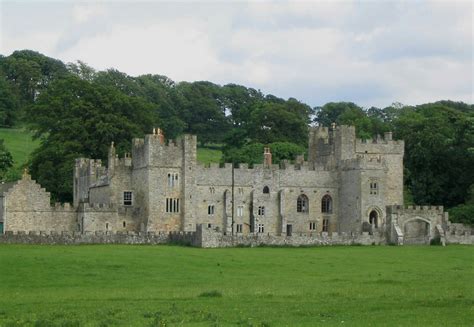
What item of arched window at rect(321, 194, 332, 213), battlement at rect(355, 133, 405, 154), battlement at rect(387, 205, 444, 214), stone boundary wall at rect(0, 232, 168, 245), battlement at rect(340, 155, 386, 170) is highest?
battlement at rect(355, 133, 405, 154)

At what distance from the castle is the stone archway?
76mm

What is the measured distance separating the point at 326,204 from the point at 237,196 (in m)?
8.02

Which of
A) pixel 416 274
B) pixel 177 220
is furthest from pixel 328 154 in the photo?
pixel 416 274

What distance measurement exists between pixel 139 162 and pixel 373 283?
128ft

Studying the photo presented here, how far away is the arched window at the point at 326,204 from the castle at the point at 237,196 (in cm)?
8

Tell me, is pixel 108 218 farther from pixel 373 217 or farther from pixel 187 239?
pixel 373 217

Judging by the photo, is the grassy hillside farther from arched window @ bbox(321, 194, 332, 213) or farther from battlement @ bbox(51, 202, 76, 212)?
battlement @ bbox(51, 202, 76, 212)

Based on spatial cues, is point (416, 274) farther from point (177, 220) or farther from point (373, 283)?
point (177, 220)

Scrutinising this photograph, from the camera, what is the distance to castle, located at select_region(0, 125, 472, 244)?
8012cm

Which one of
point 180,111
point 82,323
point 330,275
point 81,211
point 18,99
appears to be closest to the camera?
point 82,323

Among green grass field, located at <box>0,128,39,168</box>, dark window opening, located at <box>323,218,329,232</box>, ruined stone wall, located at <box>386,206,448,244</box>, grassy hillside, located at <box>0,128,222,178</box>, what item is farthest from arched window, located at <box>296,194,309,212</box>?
green grass field, located at <box>0,128,39,168</box>

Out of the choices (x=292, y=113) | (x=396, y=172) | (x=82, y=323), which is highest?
(x=292, y=113)

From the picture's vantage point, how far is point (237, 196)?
284 ft

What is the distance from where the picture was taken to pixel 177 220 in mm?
83000
